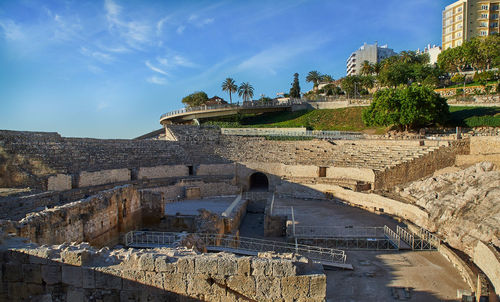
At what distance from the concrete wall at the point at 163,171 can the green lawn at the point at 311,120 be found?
637 inches

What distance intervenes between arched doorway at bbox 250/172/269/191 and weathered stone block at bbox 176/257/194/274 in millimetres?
21847

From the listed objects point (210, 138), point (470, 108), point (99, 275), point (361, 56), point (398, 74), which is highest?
point (361, 56)

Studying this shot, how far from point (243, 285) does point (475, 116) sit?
34.4 metres

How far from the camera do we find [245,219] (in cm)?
2148

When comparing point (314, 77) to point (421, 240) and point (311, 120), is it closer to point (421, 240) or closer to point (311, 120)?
point (311, 120)

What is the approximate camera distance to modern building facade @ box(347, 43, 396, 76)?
298 ft

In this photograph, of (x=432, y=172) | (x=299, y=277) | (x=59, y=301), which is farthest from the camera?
(x=432, y=172)

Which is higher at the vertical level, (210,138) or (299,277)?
(210,138)

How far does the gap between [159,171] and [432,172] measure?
1827 cm

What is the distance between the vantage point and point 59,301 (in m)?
6.63

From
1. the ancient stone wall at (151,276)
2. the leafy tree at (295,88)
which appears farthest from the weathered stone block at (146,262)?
the leafy tree at (295,88)

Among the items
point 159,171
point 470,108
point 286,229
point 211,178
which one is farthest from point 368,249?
point 470,108

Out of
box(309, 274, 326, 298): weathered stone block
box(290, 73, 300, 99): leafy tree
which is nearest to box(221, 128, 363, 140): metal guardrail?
box(309, 274, 326, 298): weathered stone block

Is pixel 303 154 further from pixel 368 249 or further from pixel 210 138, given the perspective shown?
pixel 368 249
